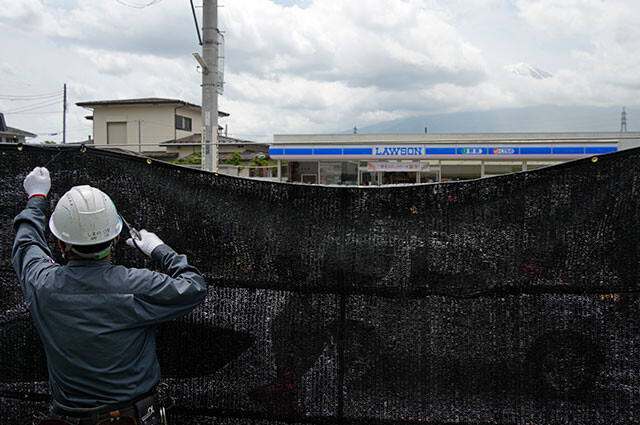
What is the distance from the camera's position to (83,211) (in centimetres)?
225

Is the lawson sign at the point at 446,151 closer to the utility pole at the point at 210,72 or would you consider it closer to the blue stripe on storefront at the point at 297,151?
the blue stripe on storefront at the point at 297,151

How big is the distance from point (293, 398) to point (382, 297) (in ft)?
2.62

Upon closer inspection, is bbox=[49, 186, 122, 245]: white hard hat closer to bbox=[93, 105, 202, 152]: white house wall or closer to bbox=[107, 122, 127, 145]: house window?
bbox=[93, 105, 202, 152]: white house wall

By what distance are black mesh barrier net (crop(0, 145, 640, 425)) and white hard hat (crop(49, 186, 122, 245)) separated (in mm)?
864

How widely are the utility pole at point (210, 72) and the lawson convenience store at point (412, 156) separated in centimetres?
1145

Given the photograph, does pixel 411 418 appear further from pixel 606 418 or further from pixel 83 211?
pixel 83 211

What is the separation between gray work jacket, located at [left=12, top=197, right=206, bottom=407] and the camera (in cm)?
225

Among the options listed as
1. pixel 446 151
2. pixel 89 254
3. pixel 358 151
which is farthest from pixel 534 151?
pixel 89 254

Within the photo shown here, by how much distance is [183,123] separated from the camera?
49281 millimetres

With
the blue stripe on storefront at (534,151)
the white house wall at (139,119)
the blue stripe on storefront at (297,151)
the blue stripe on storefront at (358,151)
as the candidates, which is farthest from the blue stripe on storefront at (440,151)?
the white house wall at (139,119)

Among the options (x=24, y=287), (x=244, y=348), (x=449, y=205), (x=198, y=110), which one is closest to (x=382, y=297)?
(x=449, y=205)

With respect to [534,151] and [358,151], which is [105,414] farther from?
[534,151]

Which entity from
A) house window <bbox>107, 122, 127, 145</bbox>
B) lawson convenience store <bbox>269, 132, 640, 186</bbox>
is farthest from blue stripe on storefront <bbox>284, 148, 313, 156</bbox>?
house window <bbox>107, 122, 127, 145</bbox>

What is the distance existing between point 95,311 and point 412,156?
22.6 meters
